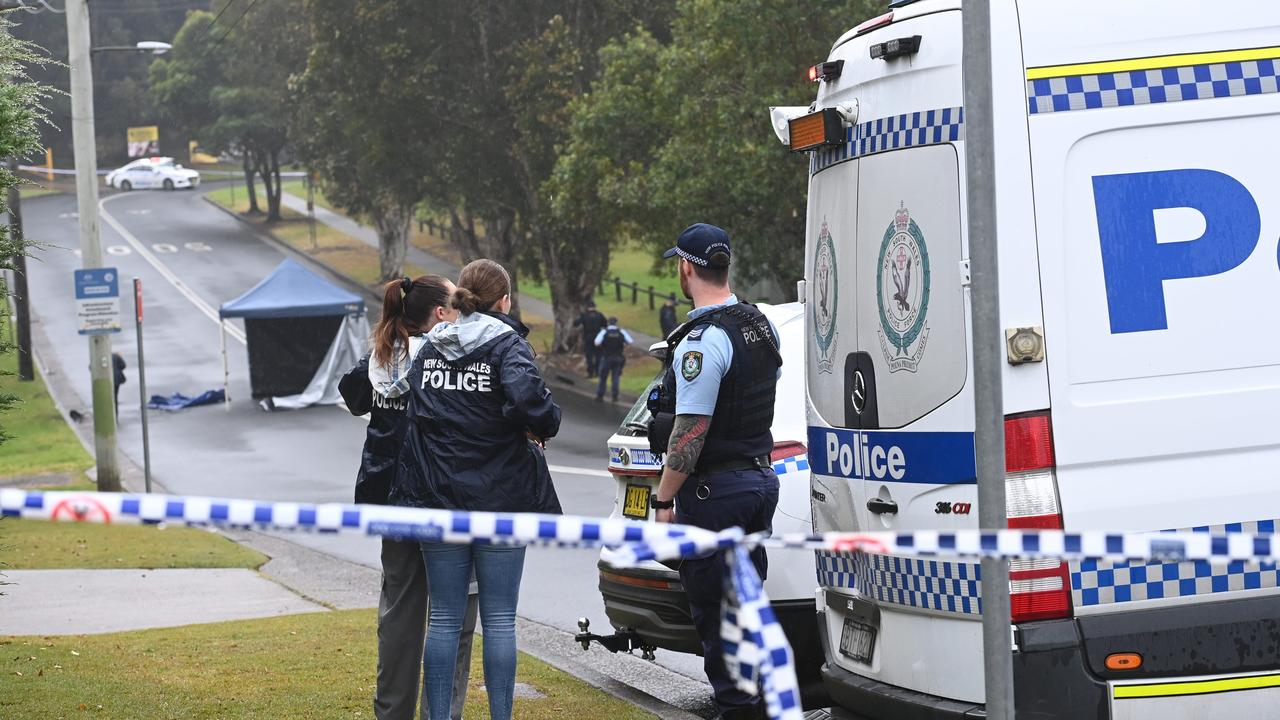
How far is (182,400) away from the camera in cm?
2922

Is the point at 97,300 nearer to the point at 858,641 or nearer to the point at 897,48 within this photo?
the point at 858,641

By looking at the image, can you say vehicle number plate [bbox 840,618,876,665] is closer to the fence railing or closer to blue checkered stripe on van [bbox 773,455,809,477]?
blue checkered stripe on van [bbox 773,455,809,477]

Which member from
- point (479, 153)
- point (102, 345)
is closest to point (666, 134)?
point (479, 153)

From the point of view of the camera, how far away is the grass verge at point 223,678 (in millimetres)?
6270

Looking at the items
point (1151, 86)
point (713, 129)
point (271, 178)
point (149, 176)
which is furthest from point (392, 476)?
point (149, 176)

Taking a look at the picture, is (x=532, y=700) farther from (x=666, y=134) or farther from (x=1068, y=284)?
(x=666, y=134)

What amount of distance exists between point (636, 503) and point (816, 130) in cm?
235

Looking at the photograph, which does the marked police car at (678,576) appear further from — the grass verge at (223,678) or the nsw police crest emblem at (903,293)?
the nsw police crest emblem at (903,293)

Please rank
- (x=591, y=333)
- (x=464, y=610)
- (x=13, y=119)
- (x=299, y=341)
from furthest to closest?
(x=591, y=333)
(x=299, y=341)
(x=13, y=119)
(x=464, y=610)

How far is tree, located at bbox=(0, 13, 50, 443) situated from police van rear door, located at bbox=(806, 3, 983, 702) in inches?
154

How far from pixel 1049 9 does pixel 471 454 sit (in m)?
2.47

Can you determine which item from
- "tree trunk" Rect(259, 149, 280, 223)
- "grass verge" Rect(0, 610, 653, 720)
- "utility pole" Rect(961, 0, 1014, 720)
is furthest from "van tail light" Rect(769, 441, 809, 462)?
"tree trunk" Rect(259, 149, 280, 223)

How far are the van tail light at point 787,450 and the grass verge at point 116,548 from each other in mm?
7573

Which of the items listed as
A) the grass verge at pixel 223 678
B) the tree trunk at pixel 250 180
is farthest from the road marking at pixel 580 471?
the tree trunk at pixel 250 180
